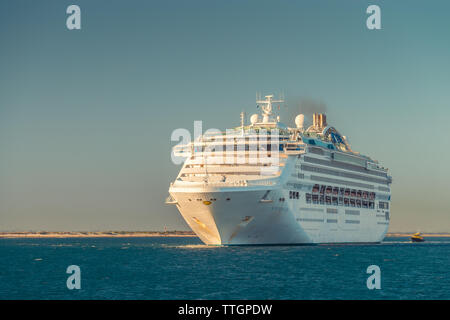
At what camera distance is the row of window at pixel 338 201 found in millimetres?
82488

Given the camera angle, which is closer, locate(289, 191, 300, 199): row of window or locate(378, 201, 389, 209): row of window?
locate(289, 191, 300, 199): row of window

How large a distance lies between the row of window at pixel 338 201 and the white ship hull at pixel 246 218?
109 cm

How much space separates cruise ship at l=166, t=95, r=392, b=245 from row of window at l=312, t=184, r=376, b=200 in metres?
0.13

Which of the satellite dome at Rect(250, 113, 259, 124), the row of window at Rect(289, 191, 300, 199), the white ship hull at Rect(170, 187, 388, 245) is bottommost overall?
the white ship hull at Rect(170, 187, 388, 245)

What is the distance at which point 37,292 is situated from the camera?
48281 mm

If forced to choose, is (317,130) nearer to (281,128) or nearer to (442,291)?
(281,128)

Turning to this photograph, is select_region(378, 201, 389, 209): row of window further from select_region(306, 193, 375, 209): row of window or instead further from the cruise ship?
the cruise ship

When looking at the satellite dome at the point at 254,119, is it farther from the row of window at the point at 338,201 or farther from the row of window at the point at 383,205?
the row of window at the point at 383,205

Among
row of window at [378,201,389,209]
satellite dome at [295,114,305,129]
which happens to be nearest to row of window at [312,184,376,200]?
row of window at [378,201,389,209]

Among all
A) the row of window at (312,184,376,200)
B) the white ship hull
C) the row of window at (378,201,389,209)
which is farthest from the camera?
the row of window at (378,201,389,209)

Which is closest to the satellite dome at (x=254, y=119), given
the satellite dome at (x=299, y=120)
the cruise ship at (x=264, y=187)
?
the cruise ship at (x=264, y=187)

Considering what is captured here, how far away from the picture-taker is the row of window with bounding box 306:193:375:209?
82.5 metres

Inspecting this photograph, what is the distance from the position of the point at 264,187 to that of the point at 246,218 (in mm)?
3850

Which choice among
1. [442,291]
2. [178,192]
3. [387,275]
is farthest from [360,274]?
[178,192]
